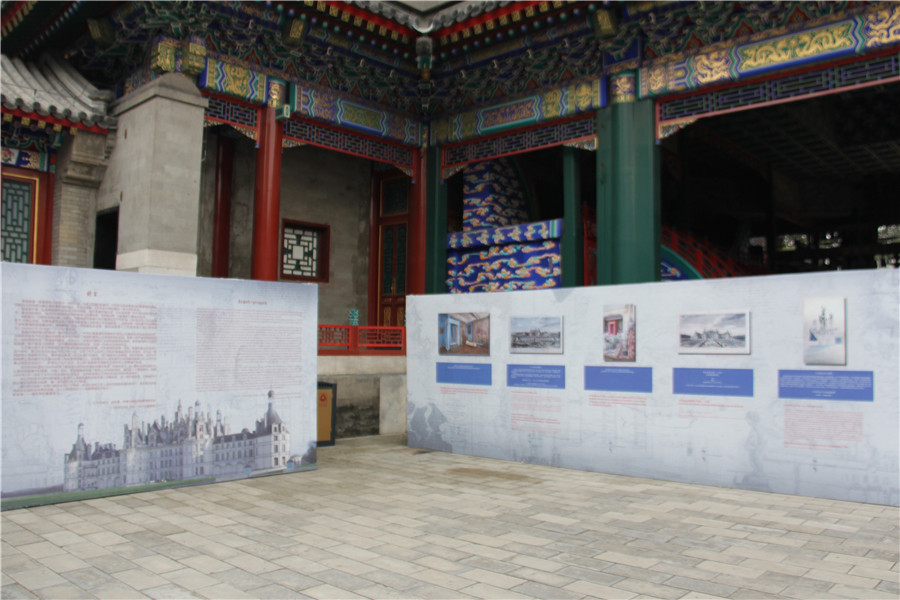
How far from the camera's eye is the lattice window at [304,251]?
484 inches

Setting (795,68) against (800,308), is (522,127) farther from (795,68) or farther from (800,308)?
(800,308)

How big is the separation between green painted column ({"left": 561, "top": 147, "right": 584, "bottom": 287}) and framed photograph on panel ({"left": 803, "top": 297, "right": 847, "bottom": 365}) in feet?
15.8

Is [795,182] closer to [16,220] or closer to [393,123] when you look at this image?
[393,123]

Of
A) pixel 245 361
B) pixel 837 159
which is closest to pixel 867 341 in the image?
pixel 245 361

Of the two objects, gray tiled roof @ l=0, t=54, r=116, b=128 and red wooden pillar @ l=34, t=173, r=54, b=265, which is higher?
gray tiled roof @ l=0, t=54, r=116, b=128

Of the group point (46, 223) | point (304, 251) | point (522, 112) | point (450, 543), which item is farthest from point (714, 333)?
point (46, 223)

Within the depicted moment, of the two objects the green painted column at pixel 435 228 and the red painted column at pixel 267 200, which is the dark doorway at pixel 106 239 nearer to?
the red painted column at pixel 267 200

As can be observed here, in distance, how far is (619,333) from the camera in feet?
22.1
